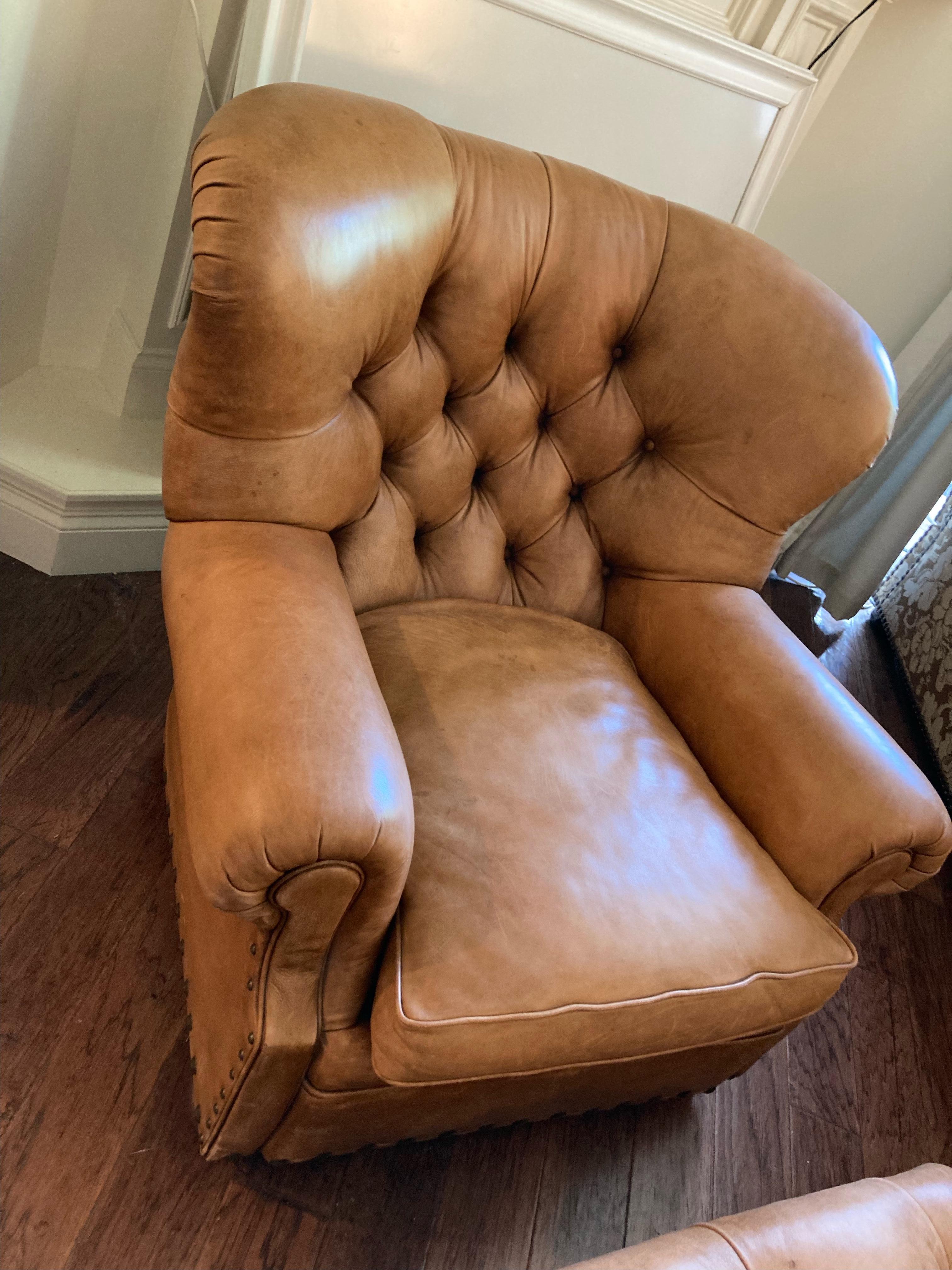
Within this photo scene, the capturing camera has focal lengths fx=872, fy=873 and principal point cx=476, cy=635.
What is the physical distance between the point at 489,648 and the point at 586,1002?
0.48 meters

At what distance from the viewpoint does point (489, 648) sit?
1.17 meters

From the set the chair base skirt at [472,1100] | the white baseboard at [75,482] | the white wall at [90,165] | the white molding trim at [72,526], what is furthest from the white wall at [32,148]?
the chair base skirt at [472,1100]

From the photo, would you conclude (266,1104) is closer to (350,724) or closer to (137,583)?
(350,724)

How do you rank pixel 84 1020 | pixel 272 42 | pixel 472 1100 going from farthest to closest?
pixel 272 42, pixel 84 1020, pixel 472 1100

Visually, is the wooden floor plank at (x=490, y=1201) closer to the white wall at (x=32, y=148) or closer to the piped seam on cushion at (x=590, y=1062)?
the piped seam on cushion at (x=590, y=1062)

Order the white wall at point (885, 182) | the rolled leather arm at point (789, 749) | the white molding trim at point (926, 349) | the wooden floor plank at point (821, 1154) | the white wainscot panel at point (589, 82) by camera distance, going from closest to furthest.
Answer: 1. the rolled leather arm at point (789, 749)
2. the wooden floor plank at point (821, 1154)
3. the white wainscot panel at point (589, 82)
4. the white wall at point (885, 182)
5. the white molding trim at point (926, 349)

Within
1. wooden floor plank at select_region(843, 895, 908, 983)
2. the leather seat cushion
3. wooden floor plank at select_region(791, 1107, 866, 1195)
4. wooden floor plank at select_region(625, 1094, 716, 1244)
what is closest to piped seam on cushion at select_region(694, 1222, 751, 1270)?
the leather seat cushion

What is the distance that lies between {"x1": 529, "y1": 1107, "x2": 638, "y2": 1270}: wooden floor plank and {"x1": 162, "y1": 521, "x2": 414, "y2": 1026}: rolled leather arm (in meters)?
0.49

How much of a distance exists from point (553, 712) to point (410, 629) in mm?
216

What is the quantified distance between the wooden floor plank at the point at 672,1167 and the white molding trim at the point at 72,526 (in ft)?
4.23

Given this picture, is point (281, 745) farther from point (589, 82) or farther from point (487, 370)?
point (589, 82)

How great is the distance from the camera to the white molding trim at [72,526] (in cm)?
152

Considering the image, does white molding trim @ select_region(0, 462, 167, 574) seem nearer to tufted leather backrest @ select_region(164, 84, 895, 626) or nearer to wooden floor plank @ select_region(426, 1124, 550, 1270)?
tufted leather backrest @ select_region(164, 84, 895, 626)

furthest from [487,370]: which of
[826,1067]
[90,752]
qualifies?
[826,1067]
